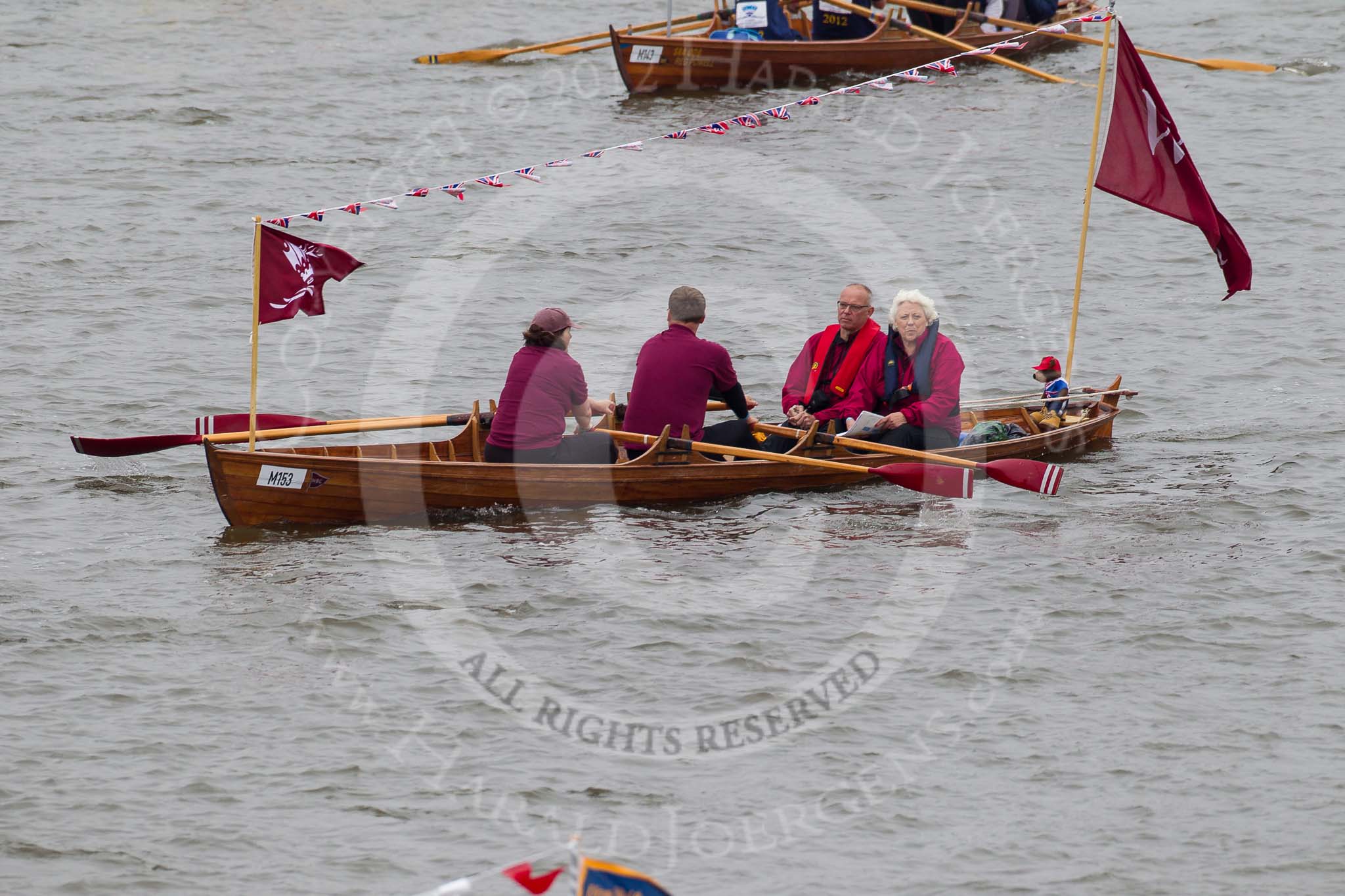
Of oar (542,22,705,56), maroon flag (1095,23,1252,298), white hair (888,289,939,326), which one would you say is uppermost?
oar (542,22,705,56)

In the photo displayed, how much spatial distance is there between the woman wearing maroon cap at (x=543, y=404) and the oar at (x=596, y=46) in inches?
565

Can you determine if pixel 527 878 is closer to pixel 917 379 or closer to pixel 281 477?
pixel 281 477

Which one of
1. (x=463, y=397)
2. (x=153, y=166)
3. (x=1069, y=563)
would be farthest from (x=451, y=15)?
(x=1069, y=563)

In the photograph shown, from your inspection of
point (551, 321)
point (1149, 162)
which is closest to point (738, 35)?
point (1149, 162)

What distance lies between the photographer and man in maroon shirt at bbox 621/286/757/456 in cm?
1069

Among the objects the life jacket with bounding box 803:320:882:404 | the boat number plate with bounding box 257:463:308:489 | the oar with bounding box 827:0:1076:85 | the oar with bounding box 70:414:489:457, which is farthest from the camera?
the oar with bounding box 827:0:1076:85

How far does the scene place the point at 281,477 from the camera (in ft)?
32.8

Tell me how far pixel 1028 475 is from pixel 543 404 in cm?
331

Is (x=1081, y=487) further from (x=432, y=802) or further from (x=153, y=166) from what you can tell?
(x=153, y=166)

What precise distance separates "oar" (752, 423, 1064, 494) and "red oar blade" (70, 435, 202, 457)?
14.3ft

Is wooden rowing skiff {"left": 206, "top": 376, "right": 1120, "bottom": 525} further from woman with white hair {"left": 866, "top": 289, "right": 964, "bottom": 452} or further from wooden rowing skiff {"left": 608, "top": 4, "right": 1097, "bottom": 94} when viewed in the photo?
wooden rowing skiff {"left": 608, "top": 4, "right": 1097, "bottom": 94}

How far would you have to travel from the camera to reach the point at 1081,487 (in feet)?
38.3

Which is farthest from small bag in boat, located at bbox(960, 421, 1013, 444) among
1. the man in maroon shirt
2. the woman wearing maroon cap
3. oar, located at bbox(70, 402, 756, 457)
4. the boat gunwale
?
the woman wearing maroon cap

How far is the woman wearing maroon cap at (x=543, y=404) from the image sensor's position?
10.4 metres
